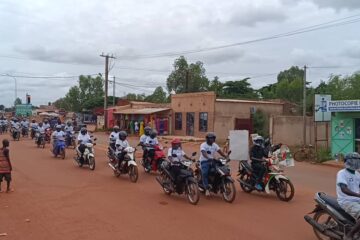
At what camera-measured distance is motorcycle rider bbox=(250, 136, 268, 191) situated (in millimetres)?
11484

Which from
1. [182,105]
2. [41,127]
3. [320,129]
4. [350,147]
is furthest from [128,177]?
[182,105]

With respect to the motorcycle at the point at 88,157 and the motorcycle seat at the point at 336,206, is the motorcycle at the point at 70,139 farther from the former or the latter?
the motorcycle seat at the point at 336,206

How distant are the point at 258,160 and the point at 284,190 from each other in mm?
995

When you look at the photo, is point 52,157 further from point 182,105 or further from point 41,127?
point 182,105

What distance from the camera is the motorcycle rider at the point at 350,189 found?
669 centimetres

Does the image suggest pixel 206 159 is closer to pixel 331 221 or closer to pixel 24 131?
pixel 331 221

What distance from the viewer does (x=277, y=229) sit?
26.6ft

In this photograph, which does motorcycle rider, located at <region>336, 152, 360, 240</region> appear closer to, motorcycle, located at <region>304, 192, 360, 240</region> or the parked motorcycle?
motorcycle, located at <region>304, 192, 360, 240</region>

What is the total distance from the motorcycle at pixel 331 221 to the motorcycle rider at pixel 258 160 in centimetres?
387

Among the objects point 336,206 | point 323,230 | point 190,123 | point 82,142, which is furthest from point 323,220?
point 190,123

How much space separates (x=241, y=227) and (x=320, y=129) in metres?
26.3

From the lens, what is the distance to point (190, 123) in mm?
41469

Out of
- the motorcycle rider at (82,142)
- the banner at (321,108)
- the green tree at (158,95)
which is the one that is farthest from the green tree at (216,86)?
the motorcycle rider at (82,142)

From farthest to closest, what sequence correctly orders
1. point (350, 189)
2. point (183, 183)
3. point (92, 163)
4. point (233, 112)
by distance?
point (233, 112) → point (92, 163) → point (183, 183) → point (350, 189)
